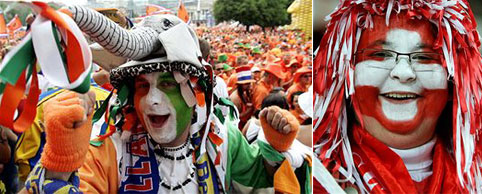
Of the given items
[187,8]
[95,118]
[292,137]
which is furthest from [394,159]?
[95,118]

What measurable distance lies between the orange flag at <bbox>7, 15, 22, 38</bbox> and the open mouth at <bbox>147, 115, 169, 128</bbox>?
1.18 ft

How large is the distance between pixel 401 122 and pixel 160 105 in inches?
28.2

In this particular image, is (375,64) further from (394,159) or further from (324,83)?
(394,159)

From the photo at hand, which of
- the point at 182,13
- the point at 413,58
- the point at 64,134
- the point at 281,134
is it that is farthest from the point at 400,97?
the point at 64,134

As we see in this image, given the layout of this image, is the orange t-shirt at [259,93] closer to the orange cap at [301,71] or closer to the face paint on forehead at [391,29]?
the orange cap at [301,71]

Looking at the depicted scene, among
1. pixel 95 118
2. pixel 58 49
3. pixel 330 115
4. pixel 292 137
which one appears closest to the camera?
pixel 58 49

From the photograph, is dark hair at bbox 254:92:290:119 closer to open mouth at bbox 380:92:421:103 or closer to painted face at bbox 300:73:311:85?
painted face at bbox 300:73:311:85

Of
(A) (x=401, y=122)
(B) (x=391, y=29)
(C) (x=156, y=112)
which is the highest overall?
(B) (x=391, y=29)

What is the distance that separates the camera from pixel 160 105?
1227 mm

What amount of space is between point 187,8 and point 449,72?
0.75 metres

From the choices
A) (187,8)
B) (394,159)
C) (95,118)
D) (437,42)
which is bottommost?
(394,159)

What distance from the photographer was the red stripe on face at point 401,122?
1459 millimetres

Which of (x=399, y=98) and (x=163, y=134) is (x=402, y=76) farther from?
(x=163, y=134)

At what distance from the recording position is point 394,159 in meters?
1.50
